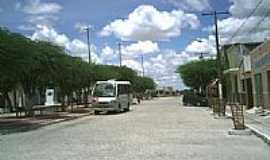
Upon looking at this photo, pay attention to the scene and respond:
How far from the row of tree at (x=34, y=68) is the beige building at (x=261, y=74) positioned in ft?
48.1

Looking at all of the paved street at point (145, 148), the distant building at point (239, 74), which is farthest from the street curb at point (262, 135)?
the distant building at point (239, 74)

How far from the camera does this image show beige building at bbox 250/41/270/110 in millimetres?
32438

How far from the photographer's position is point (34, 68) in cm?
3284

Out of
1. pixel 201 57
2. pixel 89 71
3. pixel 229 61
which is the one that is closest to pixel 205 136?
pixel 89 71

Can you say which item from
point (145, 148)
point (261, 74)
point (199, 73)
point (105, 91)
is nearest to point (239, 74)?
point (261, 74)

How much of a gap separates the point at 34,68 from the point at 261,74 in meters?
16.2

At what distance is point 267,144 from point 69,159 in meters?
6.98

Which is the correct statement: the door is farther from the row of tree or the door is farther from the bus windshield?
the row of tree

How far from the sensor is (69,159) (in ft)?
41.3

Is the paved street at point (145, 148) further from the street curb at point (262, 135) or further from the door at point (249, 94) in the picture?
the door at point (249, 94)

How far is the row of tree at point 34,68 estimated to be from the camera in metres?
24.7

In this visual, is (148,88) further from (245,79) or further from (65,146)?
(65,146)

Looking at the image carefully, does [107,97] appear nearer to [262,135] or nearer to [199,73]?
[262,135]

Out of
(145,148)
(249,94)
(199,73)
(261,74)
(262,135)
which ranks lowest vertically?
(145,148)
